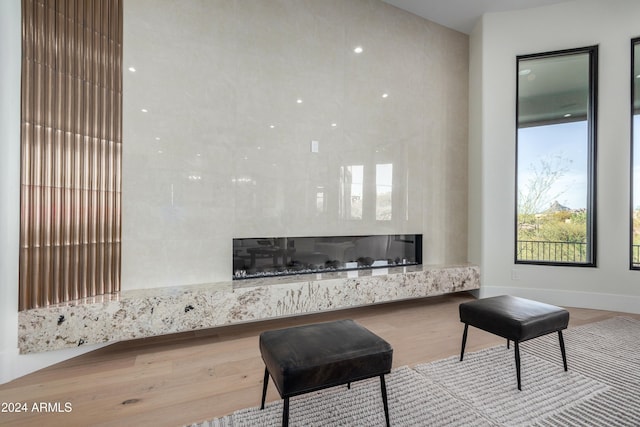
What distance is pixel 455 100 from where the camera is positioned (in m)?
4.18

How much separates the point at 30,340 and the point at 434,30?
5057 millimetres

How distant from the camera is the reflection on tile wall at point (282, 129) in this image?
8.69 feet

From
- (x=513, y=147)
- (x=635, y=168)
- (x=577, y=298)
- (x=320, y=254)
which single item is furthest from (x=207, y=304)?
(x=635, y=168)

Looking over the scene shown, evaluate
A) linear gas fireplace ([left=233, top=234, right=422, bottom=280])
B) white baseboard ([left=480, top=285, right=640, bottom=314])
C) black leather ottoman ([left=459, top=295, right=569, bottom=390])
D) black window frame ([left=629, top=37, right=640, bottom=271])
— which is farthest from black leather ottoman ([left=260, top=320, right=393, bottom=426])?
black window frame ([left=629, top=37, right=640, bottom=271])

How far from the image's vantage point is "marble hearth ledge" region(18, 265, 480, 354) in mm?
2092

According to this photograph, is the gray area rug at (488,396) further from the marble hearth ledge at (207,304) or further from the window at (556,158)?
the window at (556,158)

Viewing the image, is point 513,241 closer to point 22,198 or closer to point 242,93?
point 242,93

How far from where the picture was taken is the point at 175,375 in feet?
6.85

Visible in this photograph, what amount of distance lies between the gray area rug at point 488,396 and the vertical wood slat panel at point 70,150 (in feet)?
5.03

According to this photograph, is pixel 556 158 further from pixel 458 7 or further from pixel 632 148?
pixel 458 7

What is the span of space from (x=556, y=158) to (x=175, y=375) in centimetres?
457

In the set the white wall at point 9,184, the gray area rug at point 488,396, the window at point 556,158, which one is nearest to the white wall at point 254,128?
the white wall at point 9,184

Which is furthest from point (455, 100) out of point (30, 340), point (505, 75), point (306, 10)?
point (30, 340)

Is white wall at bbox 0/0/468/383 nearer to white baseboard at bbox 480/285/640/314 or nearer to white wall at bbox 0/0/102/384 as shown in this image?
white wall at bbox 0/0/102/384
